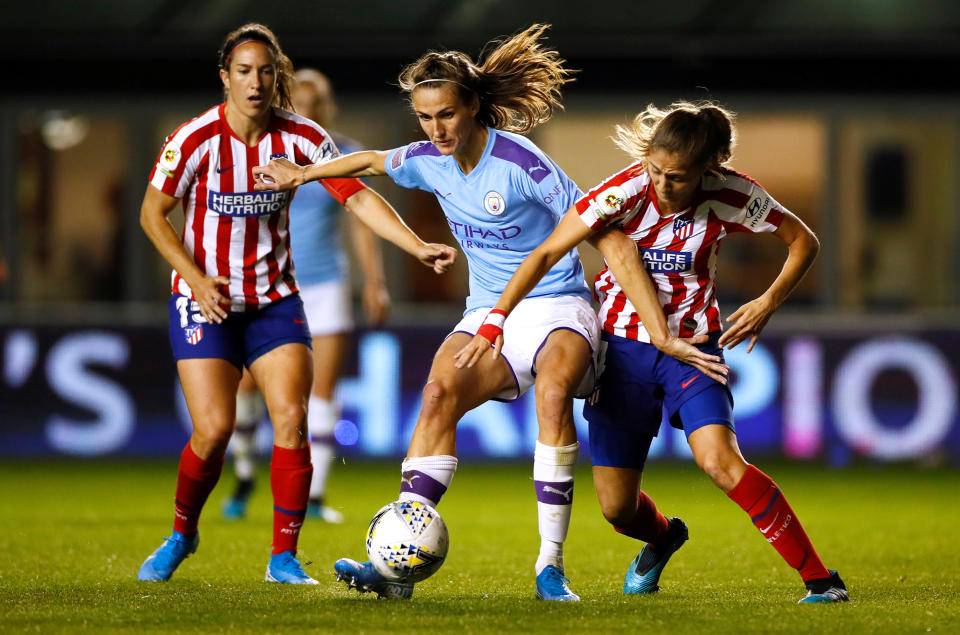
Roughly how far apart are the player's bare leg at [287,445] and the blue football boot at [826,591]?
178 centimetres

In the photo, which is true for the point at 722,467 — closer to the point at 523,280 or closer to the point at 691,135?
the point at 523,280

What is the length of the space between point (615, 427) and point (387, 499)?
4.01m

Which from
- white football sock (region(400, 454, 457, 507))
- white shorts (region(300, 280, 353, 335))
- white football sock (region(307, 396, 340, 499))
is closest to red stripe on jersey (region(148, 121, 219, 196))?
white football sock (region(400, 454, 457, 507))

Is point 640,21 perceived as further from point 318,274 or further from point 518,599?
point 518,599

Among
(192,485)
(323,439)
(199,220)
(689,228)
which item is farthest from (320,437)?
(689,228)

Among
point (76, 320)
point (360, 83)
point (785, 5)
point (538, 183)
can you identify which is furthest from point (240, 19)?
point (538, 183)

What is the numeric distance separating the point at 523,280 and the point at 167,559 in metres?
1.77

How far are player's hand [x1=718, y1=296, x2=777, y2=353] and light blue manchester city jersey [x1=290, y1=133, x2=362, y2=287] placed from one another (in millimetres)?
3443

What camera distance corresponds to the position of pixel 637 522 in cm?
540

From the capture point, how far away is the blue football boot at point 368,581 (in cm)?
483

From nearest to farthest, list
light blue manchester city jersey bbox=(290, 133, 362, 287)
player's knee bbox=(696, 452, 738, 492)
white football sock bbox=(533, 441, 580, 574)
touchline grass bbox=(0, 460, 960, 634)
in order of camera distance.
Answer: touchline grass bbox=(0, 460, 960, 634) < player's knee bbox=(696, 452, 738, 492) < white football sock bbox=(533, 441, 580, 574) < light blue manchester city jersey bbox=(290, 133, 362, 287)

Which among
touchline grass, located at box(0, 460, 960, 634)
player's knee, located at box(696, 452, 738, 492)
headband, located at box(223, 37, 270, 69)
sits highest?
headband, located at box(223, 37, 270, 69)

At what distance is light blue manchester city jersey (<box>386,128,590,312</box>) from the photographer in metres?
5.26

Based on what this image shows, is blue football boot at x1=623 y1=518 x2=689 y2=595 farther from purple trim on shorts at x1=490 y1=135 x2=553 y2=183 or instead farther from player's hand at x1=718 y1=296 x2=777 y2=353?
purple trim on shorts at x1=490 y1=135 x2=553 y2=183
